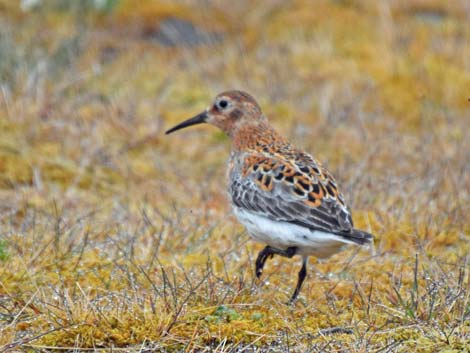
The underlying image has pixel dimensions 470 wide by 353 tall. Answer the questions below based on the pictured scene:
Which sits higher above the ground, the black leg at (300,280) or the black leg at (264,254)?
the black leg at (264,254)

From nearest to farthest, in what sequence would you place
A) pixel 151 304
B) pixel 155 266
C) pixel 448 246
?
pixel 151 304
pixel 155 266
pixel 448 246

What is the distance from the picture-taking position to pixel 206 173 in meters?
8.16

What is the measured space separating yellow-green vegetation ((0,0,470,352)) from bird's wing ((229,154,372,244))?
375 mm

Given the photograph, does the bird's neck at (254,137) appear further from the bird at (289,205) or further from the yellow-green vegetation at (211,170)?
the yellow-green vegetation at (211,170)

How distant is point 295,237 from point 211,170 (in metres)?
3.40

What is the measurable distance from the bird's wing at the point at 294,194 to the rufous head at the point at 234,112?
72cm

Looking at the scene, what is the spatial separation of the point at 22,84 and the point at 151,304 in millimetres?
5020

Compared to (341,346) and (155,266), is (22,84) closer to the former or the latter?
(155,266)

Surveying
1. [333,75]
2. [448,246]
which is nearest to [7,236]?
[448,246]

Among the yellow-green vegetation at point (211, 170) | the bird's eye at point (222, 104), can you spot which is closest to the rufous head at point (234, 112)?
the bird's eye at point (222, 104)

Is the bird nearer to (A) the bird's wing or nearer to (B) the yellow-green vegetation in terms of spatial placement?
(A) the bird's wing

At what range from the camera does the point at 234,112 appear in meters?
6.40

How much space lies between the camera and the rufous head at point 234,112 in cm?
632

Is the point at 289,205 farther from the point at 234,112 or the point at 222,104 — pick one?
the point at 222,104
